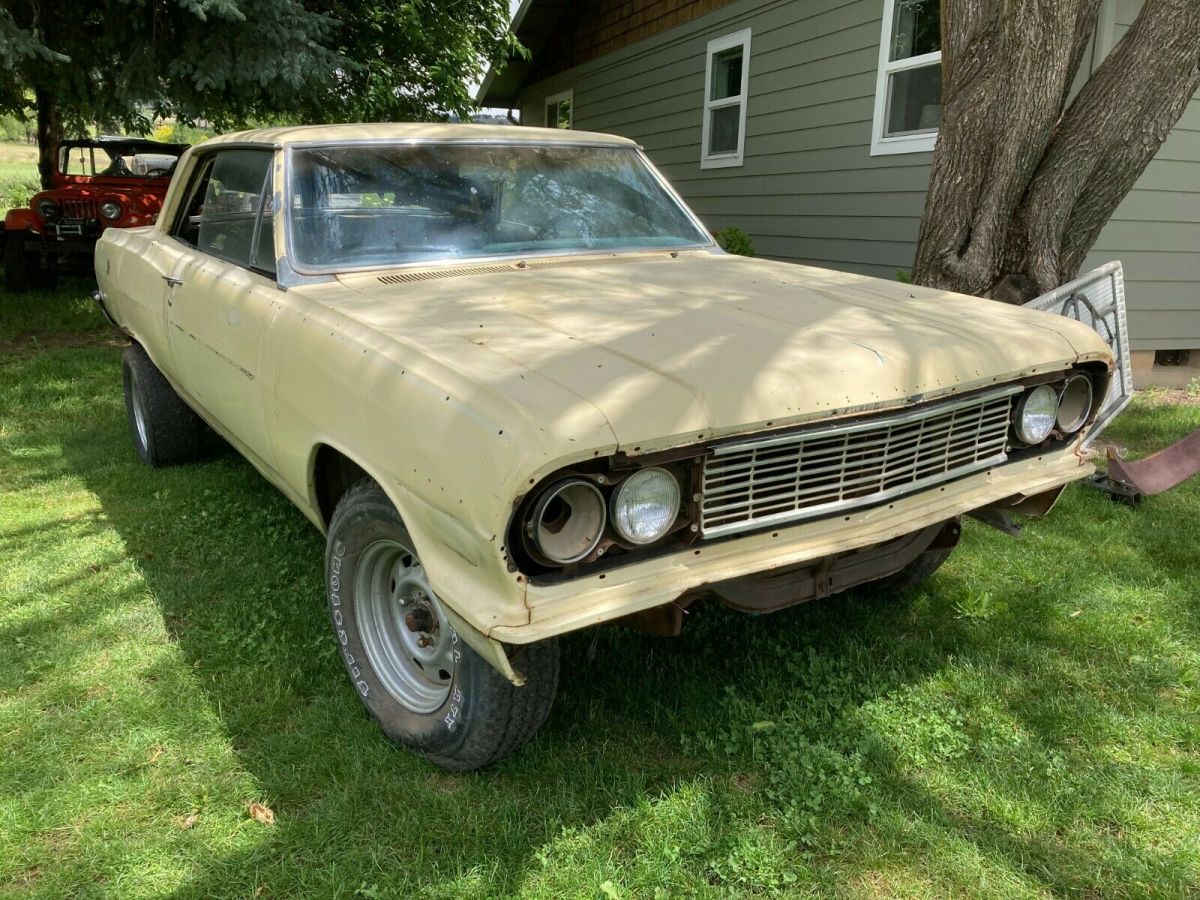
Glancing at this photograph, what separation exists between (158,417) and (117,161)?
8.12m

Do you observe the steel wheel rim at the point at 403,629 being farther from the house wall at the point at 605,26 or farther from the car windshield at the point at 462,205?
the house wall at the point at 605,26

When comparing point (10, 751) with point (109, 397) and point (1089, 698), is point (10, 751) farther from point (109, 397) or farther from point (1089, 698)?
point (109, 397)

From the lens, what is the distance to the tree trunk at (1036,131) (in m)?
4.40

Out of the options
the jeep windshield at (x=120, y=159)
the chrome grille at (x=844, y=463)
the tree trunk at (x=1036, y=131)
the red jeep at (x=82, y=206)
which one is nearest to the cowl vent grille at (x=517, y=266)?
the chrome grille at (x=844, y=463)

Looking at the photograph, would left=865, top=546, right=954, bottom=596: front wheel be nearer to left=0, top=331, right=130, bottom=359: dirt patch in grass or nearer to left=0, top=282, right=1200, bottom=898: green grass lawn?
left=0, top=282, right=1200, bottom=898: green grass lawn

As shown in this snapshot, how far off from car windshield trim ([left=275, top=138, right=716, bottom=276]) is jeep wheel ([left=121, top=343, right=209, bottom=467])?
2079 mm

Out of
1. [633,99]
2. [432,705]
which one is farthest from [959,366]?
[633,99]

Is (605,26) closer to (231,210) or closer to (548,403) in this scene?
(231,210)

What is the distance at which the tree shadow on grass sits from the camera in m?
2.22

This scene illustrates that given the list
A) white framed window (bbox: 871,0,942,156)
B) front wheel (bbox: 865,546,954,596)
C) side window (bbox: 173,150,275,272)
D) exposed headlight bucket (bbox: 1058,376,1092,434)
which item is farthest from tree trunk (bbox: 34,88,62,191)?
exposed headlight bucket (bbox: 1058,376,1092,434)

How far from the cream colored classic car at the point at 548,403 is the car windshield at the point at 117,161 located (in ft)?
28.9

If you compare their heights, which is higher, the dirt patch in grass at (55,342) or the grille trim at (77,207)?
the grille trim at (77,207)

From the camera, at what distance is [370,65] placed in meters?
9.83

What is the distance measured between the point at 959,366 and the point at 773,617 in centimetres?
130
